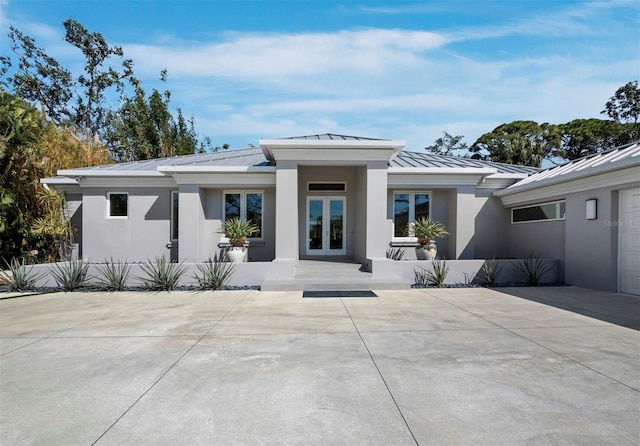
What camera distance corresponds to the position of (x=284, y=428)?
2951mm

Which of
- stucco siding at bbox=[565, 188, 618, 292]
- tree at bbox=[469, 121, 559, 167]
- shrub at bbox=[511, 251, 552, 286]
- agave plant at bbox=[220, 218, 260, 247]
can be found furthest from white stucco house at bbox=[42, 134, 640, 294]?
tree at bbox=[469, 121, 559, 167]

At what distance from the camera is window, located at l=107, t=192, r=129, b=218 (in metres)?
13.2

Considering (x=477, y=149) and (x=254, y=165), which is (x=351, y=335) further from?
(x=477, y=149)

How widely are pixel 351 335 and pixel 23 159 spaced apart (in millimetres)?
14452

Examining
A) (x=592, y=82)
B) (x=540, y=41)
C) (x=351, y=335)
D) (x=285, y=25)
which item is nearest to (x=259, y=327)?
(x=351, y=335)

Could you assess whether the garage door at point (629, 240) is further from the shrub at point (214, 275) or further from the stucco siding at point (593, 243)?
the shrub at point (214, 275)

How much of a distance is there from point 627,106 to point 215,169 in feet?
118

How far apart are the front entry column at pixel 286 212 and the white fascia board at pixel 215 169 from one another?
124 cm

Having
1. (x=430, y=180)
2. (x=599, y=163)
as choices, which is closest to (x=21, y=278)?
(x=430, y=180)

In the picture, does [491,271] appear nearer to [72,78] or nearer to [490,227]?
[490,227]

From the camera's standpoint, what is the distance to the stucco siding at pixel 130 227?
42.9 feet

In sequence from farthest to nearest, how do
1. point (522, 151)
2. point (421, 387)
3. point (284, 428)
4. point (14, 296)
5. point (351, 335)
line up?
point (522, 151) < point (14, 296) < point (351, 335) < point (421, 387) < point (284, 428)

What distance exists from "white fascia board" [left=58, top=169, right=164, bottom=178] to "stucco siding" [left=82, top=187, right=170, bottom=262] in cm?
60

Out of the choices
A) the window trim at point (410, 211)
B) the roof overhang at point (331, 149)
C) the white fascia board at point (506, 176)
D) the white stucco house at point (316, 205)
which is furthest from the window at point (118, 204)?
the white fascia board at point (506, 176)
